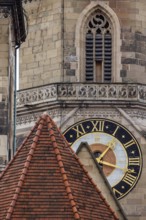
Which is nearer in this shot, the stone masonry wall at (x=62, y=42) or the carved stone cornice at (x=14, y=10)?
the carved stone cornice at (x=14, y=10)

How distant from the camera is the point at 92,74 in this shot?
64.3 m

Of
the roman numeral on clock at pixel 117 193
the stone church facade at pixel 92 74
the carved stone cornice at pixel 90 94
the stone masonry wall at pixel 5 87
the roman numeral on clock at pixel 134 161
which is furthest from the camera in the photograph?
the carved stone cornice at pixel 90 94

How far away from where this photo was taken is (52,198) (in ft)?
119

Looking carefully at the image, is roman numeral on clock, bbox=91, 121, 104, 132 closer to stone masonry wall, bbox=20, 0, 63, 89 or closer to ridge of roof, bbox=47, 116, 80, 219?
stone masonry wall, bbox=20, 0, 63, 89

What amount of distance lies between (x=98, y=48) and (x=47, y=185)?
28256 mm

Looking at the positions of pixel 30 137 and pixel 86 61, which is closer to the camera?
pixel 30 137

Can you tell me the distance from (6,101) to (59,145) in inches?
232

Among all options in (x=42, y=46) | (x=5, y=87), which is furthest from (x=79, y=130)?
(x=5, y=87)

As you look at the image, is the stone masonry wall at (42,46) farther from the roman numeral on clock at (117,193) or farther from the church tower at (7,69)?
the church tower at (7,69)

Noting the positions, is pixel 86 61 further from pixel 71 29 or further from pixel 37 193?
pixel 37 193

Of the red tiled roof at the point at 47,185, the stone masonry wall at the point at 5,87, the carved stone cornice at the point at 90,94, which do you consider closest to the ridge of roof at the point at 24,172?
the red tiled roof at the point at 47,185

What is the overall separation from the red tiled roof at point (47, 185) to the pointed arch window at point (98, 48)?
26.5 metres

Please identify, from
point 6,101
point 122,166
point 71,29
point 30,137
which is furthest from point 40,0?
point 30,137

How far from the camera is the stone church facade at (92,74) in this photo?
207 ft
